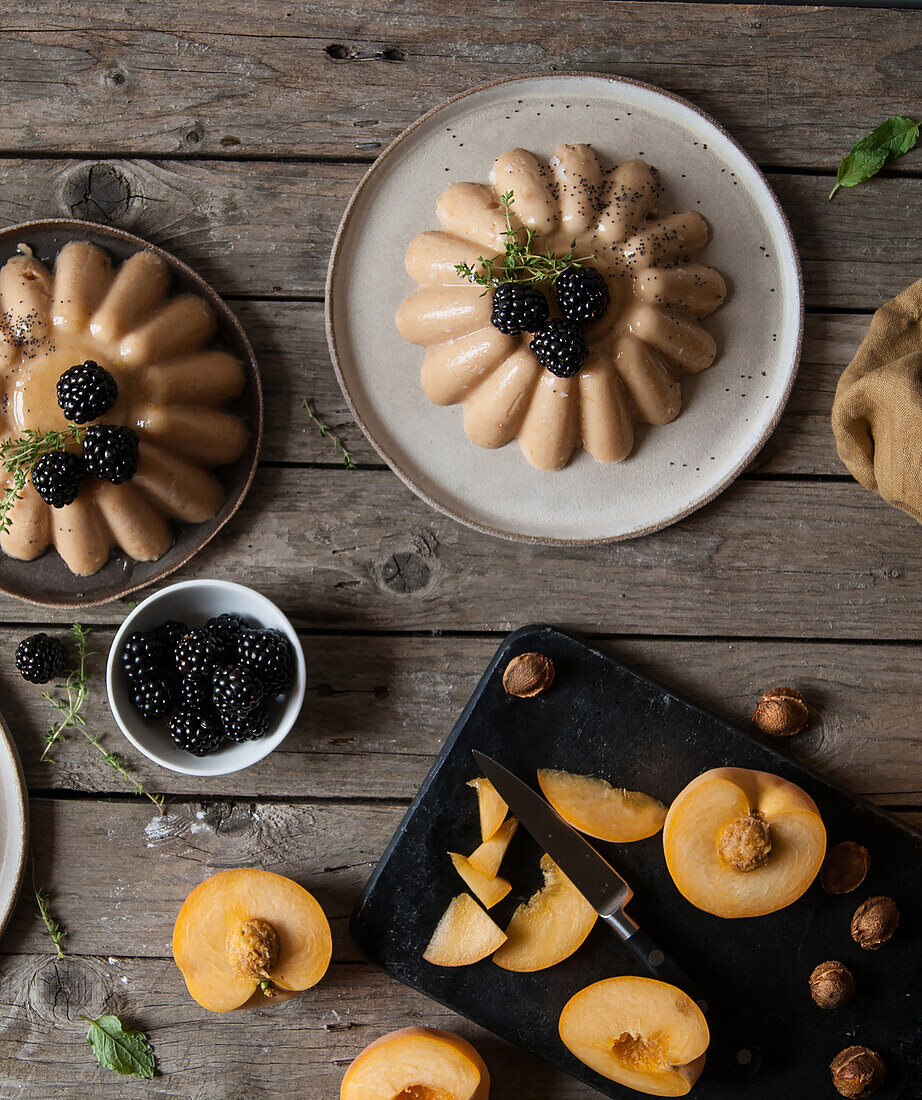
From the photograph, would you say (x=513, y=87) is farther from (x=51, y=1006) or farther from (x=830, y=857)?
(x=51, y=1006)

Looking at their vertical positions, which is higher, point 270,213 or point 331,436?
point 270,213

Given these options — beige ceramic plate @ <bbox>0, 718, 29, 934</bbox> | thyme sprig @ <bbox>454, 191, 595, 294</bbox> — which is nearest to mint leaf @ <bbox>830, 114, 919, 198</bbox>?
thyme sprig @ <bbox>454, 191, 595, 294</bbox>

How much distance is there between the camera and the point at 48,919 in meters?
1.99

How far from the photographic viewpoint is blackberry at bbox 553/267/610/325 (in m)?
1.66

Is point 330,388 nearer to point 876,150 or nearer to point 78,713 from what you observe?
point 78,713

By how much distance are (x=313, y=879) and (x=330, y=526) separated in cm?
84

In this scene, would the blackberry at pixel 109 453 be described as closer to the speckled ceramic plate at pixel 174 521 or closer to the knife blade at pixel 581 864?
the speckled ceramic plate at pixel 174 521

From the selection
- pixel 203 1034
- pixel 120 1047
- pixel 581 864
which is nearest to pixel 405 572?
pixel 581 864

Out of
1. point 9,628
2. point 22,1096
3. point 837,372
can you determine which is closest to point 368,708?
point 9,628

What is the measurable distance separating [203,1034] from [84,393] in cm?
151

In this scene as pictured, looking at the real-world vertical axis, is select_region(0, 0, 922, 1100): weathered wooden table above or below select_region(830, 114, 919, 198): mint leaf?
below

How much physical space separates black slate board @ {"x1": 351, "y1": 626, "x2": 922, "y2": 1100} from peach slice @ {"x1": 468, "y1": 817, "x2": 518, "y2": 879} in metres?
0.04

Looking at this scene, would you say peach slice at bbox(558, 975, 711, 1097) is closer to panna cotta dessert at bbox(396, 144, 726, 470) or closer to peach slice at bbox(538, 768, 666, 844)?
peach slice at bbox(538, 768, 666, 844)

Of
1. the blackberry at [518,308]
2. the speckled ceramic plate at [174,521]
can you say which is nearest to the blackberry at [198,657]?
the speckled ceramic plate at [174,521]
